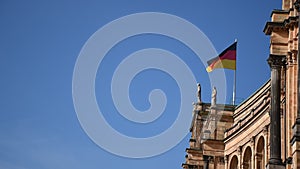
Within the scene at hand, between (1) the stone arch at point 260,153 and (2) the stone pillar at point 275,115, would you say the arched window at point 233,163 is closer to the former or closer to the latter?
(1) the stone arch at point 260,153

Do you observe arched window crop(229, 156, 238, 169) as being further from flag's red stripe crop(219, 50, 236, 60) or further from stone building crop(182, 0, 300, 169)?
flag's red stripe crop(219, 50, 236, 60)

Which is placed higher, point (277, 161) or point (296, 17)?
point (296, 17)

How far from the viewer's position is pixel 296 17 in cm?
4281

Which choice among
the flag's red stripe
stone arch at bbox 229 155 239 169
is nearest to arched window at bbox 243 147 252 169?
stone arch at bbox 229 155 239 169

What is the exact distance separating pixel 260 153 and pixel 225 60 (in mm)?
11847

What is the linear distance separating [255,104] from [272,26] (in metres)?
21.2

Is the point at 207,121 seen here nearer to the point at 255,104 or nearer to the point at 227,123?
the point at 227,123

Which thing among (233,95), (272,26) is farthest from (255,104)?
(272,26)

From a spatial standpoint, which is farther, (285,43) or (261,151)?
(261,151)

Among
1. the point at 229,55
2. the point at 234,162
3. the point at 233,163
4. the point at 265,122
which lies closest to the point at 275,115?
the point at 265,122

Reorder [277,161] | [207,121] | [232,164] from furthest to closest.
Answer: [207,121], [232,164], [277,161]

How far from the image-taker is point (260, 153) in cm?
6147

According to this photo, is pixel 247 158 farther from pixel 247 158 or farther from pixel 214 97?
pixel 214 97

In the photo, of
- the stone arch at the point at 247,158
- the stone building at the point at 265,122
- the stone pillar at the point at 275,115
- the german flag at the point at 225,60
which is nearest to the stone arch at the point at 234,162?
the stone building at the point at 265,122
